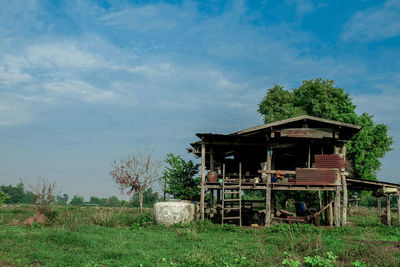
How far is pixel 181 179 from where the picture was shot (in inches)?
893

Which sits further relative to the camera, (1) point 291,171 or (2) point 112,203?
(2) point 112,203

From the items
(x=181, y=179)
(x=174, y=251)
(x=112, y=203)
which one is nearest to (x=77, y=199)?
(x=112, y=203)

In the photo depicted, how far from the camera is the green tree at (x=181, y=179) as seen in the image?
2233 cm

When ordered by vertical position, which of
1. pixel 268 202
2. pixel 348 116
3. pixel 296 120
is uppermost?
pixel 348 116

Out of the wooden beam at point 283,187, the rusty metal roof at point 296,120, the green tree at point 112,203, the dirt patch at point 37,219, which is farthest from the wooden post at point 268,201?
the green tree at point 112,203

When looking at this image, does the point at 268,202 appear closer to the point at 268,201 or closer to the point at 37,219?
the point at 268,201

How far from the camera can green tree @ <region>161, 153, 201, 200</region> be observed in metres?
22.3

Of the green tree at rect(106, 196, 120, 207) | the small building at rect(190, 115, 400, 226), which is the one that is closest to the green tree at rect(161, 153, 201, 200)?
the small building at rect(190, 115, 400, 226)

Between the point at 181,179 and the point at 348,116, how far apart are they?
16.9 meters

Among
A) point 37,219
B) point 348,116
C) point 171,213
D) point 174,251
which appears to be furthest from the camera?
point 348,116

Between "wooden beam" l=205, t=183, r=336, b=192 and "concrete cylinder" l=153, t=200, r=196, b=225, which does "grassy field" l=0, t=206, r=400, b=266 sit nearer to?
"concrete cylinder" l=153, t=200, r=196, b=225

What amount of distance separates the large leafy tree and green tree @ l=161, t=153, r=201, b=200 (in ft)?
40.1

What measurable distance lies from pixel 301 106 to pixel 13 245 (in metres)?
28.2

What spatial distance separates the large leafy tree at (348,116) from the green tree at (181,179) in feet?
40.1
